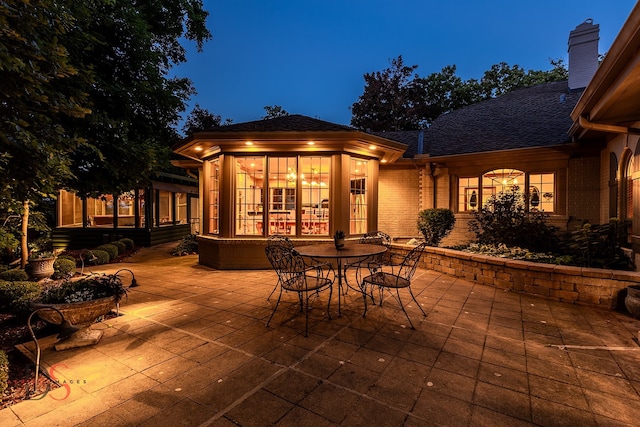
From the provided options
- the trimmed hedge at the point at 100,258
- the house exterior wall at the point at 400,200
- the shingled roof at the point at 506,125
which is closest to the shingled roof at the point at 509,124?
the shingled roof at the point at 506,125

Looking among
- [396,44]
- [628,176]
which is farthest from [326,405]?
[396,44]

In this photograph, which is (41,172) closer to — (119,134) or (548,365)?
(119,134)

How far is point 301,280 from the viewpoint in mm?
3916

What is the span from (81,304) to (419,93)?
78.4ft

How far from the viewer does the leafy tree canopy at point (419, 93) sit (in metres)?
20.1

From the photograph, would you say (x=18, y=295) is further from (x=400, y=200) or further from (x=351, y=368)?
(x=400, y=200)

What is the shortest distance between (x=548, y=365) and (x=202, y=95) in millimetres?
148206

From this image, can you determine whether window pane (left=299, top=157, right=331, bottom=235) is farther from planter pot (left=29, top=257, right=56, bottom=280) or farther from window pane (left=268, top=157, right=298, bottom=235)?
planter pot (left=29, top=257, right=56, bottom=280)

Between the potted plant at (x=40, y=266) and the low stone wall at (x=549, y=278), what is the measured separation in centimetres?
858

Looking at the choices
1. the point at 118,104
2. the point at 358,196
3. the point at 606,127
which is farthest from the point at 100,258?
the point at 606,127

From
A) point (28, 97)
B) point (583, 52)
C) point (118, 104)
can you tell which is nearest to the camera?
point (28, 97)

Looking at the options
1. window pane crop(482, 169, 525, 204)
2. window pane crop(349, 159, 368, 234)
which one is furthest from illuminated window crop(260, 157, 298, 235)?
window pane crop(482, 169, 525, 204)

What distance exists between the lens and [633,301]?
3.71 metres

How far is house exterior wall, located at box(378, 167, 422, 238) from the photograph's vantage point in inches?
375
